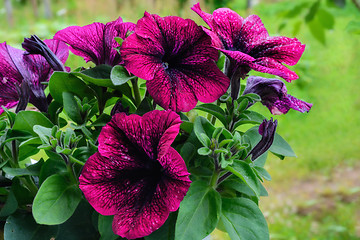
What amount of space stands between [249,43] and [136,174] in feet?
0.73

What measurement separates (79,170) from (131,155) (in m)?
0.10

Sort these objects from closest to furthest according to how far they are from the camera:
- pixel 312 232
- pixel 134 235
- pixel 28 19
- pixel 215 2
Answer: pixel 134 235, pixel 312 232, pixel 215 2, pixel 28 19

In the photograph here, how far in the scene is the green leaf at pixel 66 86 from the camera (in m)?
0.52

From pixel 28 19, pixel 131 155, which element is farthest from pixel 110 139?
pixel 28 19

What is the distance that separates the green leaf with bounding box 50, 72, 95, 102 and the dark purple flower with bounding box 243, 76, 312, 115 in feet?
0.72

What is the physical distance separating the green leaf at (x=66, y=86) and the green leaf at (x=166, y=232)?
20 centimetres

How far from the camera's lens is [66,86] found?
542mm

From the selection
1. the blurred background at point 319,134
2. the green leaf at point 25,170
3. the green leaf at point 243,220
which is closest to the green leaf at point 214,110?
the green leaf at point 243,220

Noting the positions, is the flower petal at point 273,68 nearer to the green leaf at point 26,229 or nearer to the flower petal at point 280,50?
the flower petal at point 280,50

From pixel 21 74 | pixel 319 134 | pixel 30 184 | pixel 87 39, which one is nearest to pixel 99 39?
pixel 87 39

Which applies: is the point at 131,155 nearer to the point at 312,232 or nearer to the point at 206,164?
the point at 206,164

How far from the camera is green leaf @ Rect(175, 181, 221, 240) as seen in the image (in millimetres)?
459

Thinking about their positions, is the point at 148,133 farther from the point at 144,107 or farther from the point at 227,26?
the point at 227,26

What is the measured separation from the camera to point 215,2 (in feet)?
14.8
